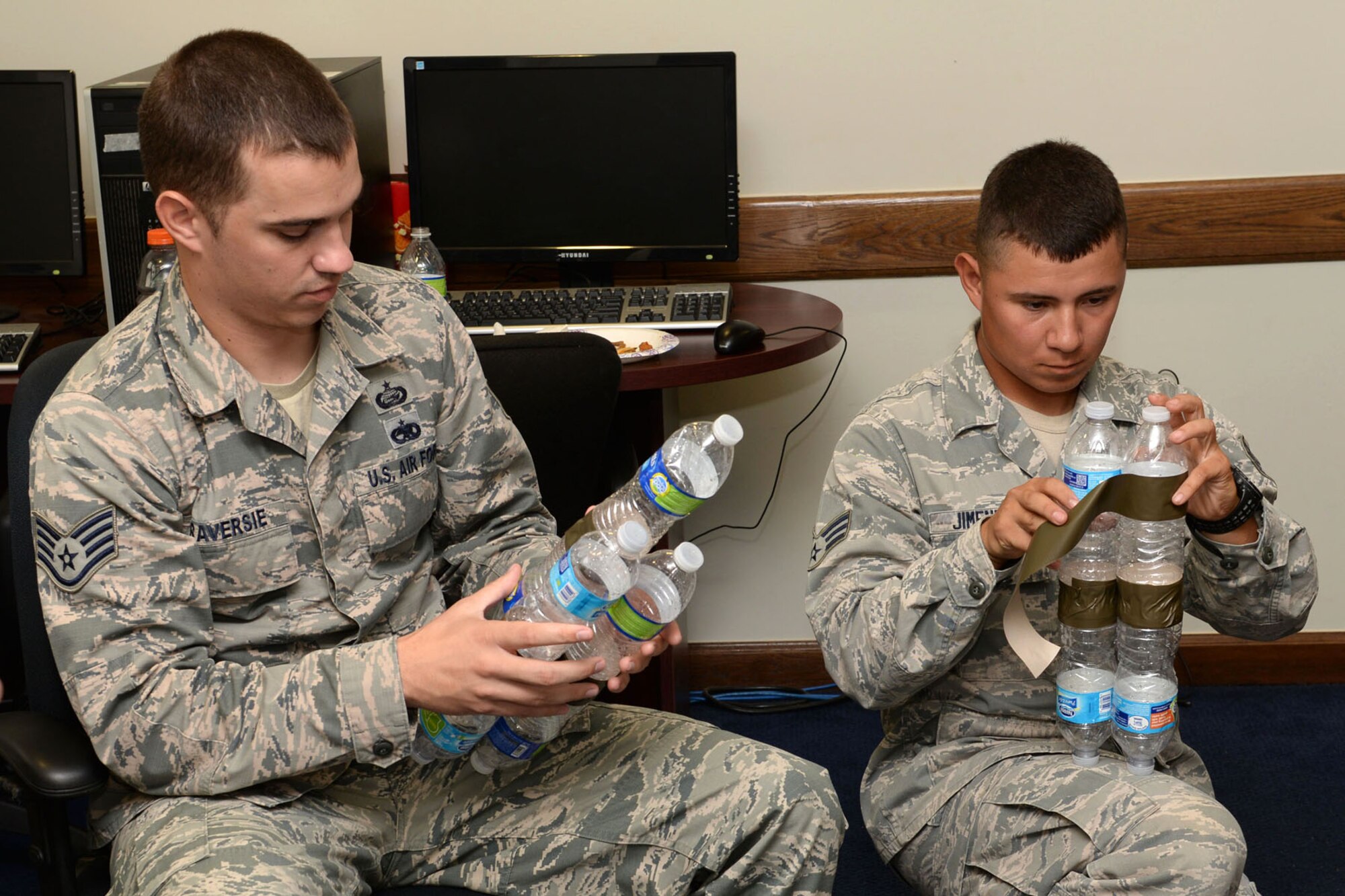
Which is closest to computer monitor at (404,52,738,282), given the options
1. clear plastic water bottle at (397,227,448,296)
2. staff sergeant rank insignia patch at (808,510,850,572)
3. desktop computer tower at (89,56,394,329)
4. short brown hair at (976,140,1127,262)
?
clear plastic water bottle at (397,227,448,296)

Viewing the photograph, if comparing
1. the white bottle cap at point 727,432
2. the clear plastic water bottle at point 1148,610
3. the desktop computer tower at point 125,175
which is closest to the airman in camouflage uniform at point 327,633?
the white bottle cap at point 727,432

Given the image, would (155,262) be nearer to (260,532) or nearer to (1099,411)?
(260,532)

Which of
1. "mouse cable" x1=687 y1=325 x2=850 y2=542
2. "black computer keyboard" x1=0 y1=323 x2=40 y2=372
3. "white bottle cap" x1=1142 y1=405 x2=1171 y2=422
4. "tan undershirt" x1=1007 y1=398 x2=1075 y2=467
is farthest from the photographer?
Result: "mouse cable" x1=687 y1=325 x2=850 y2=542

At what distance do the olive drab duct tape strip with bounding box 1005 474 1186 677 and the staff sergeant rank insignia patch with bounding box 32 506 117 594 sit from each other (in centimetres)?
93

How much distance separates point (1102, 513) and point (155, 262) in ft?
5.40

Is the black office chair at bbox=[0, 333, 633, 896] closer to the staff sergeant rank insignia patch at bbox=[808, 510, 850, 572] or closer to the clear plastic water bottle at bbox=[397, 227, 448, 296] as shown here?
the staff sergeant rank insignia patch at bbox=[808, 510, 850, 572]

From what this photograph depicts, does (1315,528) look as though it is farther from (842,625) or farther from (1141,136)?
(842,625)

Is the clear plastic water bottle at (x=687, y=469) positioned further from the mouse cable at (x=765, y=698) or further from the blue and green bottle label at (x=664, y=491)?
the mouse cable at (x=765, y=698)

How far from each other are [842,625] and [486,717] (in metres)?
0.43

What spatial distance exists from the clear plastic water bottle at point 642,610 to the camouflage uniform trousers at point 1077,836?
1.56 feet

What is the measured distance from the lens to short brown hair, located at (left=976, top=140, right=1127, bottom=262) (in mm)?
1640

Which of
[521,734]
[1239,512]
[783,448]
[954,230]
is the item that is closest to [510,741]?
[521,734]

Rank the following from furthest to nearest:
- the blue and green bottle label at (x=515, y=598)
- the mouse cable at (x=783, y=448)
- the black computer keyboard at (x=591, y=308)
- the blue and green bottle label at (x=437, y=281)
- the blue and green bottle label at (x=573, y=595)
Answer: the mouse cable at (x=783, y=448)
the blue and green bottle label at (x=437, y=281)
the black computer keyboard at (x=591, y=308)
the blue and green bottle label at (x=515, y=598)
the blue and green bottle label at (x=573, y=595)

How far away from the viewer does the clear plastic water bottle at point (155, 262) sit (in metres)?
2.27
